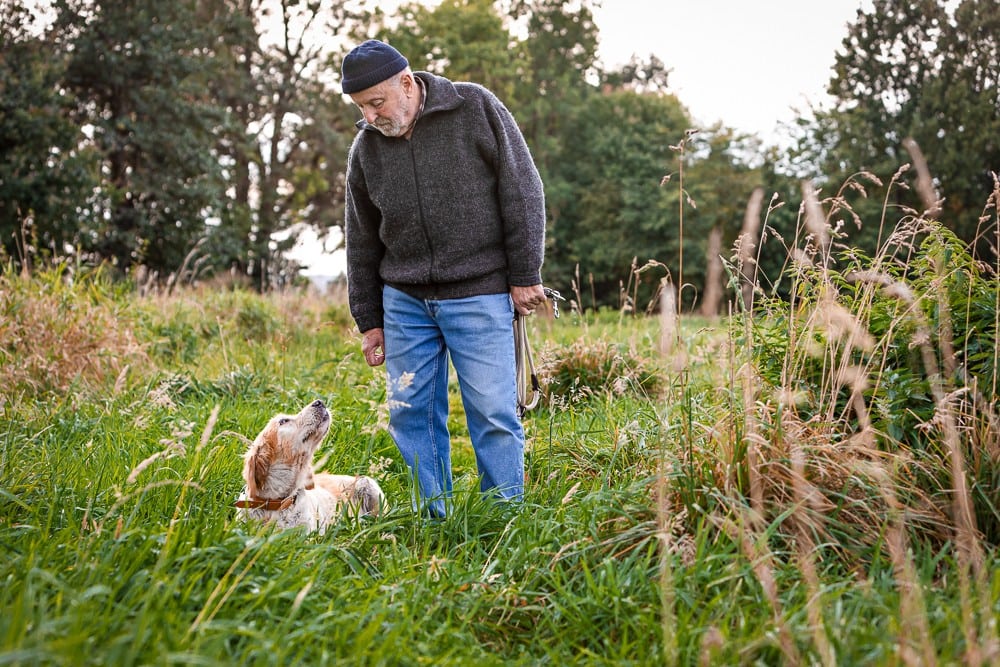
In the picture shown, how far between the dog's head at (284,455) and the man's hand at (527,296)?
3.18ft

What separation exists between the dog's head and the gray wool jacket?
2.40 ft

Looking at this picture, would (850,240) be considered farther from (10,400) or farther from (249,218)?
(10,400)

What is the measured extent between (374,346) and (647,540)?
69.4 inches

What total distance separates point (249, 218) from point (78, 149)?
6.22m

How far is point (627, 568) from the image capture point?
2.61m

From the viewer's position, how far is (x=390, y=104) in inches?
130

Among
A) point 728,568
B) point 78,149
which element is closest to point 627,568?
point 728,568

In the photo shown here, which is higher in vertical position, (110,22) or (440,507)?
(110,22)

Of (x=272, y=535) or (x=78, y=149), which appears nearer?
(x=272, y=535)

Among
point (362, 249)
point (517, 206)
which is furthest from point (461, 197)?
point (362, 249)

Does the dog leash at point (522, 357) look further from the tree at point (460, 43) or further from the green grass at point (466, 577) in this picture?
the tree at point (460, 43)

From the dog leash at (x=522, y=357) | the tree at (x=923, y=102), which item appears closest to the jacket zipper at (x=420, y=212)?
the dog leash at (x=522, y=357)

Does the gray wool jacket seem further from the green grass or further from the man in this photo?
the green grass

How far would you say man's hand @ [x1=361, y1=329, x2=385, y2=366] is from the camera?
12.6 ft
